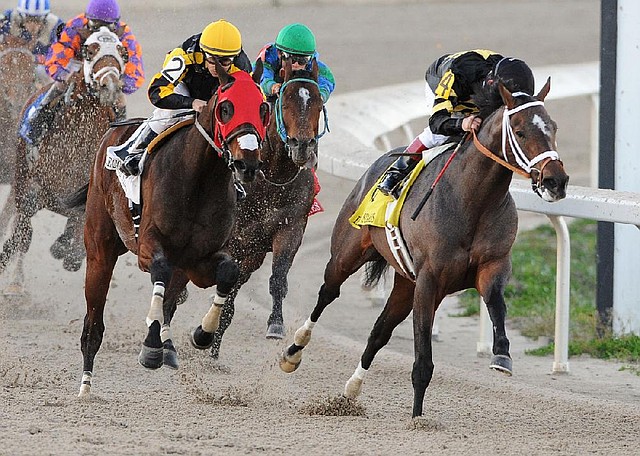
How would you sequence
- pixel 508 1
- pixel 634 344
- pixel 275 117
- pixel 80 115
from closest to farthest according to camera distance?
pixel 275 117 → pixel 634 344 → pixel 80 115 → pixel 508 1

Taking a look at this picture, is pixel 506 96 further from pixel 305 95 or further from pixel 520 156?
pixel 305 95

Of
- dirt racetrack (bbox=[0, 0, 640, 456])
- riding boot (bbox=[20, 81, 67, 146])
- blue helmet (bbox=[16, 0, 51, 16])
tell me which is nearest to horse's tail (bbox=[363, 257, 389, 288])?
dirt racetrack (bbox=[0, 0, 640, 456])

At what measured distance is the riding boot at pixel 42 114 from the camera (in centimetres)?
855

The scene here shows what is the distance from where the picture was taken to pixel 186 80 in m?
6.33

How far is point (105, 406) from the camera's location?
18.9 ft

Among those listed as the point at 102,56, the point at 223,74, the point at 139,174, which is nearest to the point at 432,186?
the point at 223,74

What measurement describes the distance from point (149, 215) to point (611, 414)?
7.15 feet

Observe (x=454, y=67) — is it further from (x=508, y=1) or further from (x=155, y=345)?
(x=508, y=1)

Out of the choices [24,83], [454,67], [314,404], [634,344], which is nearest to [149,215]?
[314,404]

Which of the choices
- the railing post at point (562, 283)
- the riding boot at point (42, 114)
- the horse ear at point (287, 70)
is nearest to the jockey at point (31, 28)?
the riding boot at point (42, 114)

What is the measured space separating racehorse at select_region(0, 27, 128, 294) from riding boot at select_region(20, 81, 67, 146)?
0.13ft

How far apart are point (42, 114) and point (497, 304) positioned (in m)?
4.19

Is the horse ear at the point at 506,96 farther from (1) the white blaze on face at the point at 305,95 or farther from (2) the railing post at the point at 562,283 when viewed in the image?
(2) the railing post at the point at 562,283

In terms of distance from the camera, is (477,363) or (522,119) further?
(477,363)
